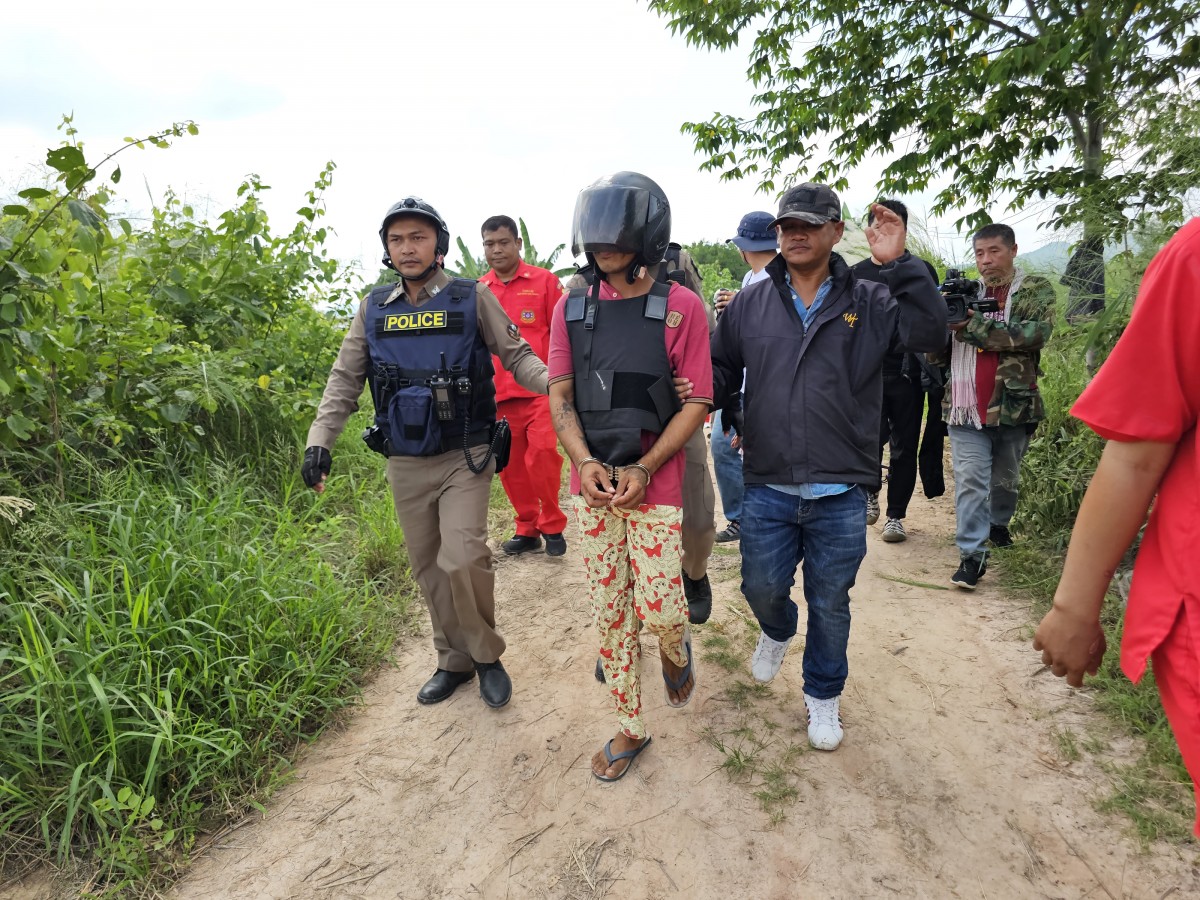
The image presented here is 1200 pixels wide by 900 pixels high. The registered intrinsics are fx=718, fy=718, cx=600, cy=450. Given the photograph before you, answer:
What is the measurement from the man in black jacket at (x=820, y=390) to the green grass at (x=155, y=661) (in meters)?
2.18

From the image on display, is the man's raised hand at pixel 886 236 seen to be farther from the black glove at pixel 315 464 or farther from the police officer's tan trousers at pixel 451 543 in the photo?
the black glove at pixel 315 464

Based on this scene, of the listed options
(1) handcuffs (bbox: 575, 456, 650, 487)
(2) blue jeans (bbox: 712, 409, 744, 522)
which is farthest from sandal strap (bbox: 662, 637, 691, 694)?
(2) blue jeans (bbox: 712, 409, 744, 522)

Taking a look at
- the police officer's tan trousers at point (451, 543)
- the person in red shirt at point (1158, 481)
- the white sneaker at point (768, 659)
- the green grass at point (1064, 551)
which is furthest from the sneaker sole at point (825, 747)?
the person in red shirt at point (1158, 481)

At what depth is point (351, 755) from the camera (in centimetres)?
311

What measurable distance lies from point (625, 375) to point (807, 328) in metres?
Answer: 0.75

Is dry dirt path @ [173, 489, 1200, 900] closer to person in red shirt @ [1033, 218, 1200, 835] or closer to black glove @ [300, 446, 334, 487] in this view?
black glove @ [300, 446, 334, 487]

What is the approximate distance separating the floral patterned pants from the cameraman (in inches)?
96.1

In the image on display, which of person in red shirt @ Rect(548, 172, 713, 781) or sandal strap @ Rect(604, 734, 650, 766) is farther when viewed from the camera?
sandal strap @ Rect(604, 734, 650, 766)

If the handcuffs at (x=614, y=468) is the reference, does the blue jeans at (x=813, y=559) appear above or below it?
below

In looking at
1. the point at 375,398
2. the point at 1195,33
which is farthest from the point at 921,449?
the point at 375,398

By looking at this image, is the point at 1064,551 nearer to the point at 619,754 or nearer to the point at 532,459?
the point at 619,754

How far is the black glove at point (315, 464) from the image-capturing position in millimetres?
3156

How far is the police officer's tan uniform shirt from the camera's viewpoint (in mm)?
3355

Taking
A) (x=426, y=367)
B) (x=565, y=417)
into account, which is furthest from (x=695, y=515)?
(x=426, y=367)
